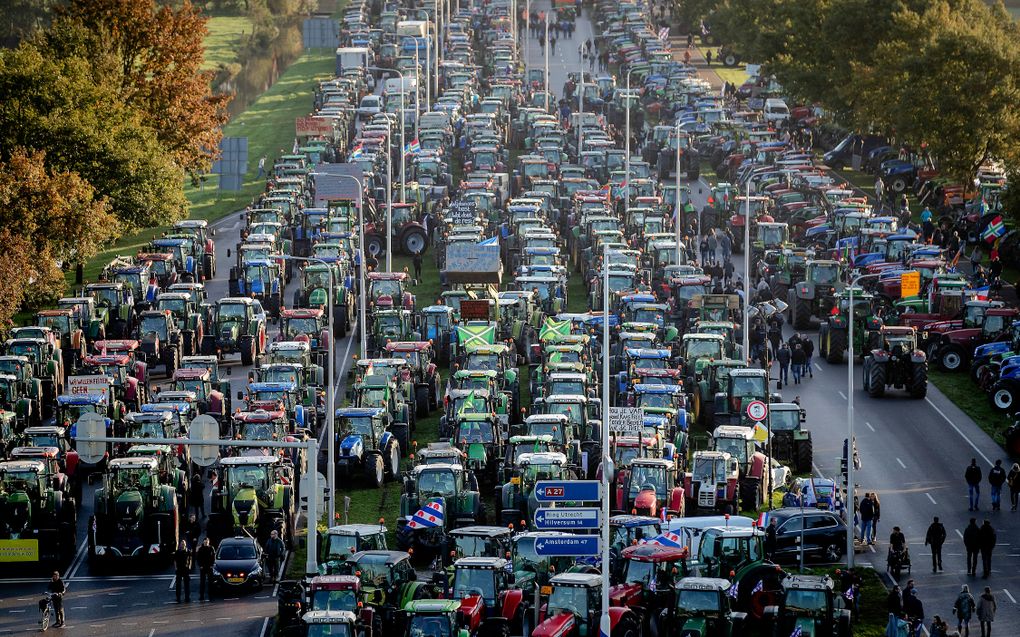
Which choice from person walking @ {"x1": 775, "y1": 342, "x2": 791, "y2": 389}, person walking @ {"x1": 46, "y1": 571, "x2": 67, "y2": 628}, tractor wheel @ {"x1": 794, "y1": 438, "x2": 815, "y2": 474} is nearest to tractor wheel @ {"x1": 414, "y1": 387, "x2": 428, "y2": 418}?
person walking @ {"x1": 775, "y1": 342, "x2": 791, "y2": 389}

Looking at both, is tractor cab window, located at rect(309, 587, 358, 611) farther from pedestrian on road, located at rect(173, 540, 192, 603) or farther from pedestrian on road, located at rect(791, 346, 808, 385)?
pedestrian on road, located at rect(791, 346, 808, 385)

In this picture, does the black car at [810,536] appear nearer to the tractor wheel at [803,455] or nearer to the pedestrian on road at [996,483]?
the pedestrian on road at [996,483]

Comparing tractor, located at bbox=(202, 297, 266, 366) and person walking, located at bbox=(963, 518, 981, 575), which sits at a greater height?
tractor, located at bbox=(202, 297, 266, 366)

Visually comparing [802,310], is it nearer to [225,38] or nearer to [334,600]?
[334,600]

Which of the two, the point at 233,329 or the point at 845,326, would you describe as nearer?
the point at 845,326

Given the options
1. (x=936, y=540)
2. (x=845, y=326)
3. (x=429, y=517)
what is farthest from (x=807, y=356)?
(x=429, y=517)

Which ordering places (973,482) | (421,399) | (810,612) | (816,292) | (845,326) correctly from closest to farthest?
1. (810,612)
2. (973,482)
3. (421,399)
4. (845,326)
5. (816,292)

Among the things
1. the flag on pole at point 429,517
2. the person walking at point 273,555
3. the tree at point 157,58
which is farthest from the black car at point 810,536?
the tree at point 157,58
